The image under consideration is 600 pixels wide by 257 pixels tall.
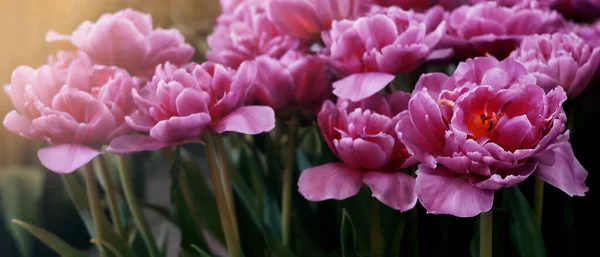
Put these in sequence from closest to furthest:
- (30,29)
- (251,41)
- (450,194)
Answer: (450,194) < (251,41) < (30,29)

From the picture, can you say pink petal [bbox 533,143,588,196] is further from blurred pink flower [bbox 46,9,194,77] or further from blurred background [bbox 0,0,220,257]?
blurred background [bbox 0,0,220,257]

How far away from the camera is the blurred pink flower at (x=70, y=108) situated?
0.80ft

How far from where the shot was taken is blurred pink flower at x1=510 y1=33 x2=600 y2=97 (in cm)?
25

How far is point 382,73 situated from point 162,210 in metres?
0.18

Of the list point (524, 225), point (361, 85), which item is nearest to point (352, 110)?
point (361, 85)

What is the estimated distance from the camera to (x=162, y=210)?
14.3 inches

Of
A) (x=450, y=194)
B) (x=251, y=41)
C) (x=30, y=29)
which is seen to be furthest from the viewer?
(x=30, y=29)

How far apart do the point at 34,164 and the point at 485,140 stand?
0.57 meters

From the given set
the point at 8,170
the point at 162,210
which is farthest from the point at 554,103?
the point at 8,170

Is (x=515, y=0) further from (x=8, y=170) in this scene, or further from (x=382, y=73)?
(x=8, y=170)

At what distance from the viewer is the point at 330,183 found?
0.81 feet

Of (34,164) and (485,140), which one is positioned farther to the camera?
(34,164)

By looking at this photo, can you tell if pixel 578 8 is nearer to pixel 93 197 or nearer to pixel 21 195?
pixel 93 197

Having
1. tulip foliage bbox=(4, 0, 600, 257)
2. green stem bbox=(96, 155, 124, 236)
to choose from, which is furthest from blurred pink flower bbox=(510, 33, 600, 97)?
green stem bbox=(96, 155, 124, 236)
